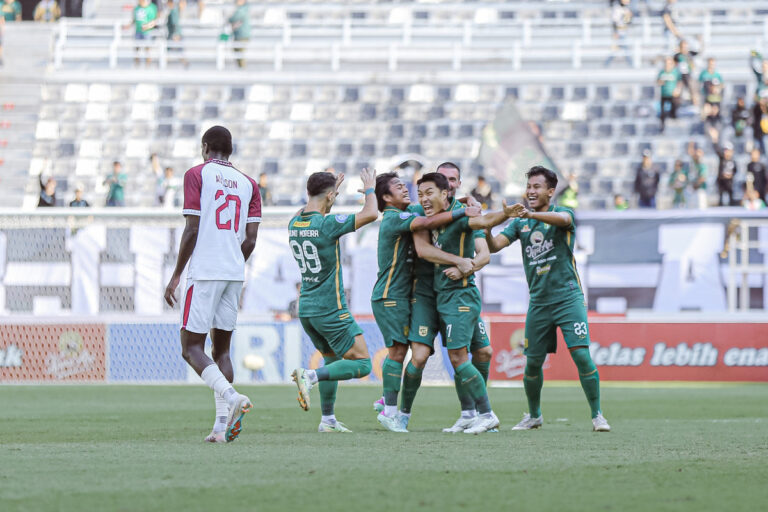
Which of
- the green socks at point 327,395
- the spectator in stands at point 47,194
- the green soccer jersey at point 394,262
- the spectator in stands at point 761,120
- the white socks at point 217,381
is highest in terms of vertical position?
the spectator in stands at point 761,120

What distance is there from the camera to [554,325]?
1009cm

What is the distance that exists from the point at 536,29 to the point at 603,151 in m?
6.21

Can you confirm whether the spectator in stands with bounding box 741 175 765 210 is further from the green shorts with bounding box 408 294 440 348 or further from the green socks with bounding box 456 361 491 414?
the green socks with bounding box 456 361 491 414

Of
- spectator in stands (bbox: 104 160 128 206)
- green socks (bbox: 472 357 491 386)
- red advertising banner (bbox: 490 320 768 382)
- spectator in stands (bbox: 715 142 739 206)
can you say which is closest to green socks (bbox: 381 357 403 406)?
green socks (bbox: 472 357 491 386)

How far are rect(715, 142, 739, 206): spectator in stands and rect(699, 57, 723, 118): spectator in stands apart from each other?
282 centimetres

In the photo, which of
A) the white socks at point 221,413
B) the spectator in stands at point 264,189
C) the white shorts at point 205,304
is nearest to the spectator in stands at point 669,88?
the spectator in stands at point 264,189

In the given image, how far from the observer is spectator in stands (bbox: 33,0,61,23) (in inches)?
1446

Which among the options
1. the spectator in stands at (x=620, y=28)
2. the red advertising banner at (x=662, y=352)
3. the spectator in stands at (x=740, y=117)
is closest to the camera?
the red advertising banner at (x=662, y=352)

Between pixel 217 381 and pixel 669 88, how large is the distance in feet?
71.6

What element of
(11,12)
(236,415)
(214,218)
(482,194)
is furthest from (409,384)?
(11,12)

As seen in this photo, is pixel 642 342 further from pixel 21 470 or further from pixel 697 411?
pixel 21 470

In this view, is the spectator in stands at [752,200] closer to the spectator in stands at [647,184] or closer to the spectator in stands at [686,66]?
the spectator in stands at [647,184]

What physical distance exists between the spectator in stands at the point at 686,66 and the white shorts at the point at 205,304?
21.2 meters

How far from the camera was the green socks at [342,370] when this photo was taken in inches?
367
